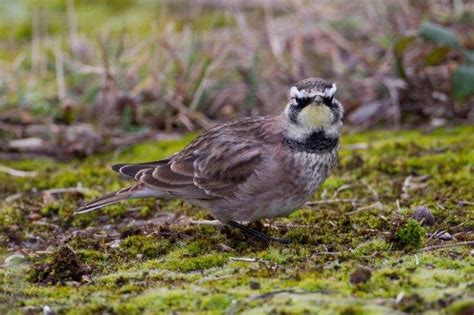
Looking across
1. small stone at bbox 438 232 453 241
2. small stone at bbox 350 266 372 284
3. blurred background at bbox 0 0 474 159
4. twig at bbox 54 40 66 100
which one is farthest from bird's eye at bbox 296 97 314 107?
twig at bbox 54 40 66 100

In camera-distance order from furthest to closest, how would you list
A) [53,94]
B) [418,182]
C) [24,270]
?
1. [53,94]
2. [418,182]
3. [24,270]

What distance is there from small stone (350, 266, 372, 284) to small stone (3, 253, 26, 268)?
2010 millimetres

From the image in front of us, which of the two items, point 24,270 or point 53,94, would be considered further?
point 53,94

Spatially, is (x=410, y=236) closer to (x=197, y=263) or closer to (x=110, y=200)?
(x=197, y=263)

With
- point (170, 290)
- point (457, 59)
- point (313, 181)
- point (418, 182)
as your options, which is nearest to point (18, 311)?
point (170, 290)

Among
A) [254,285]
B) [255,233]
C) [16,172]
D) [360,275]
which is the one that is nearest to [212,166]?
[255,233]

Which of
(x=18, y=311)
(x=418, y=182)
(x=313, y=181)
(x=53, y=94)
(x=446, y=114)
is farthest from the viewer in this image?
(x=53, y=94)

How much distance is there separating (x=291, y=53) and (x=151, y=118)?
2012 mm

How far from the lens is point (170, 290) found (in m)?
4.39

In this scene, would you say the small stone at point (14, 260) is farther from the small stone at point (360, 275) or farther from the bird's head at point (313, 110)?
the small stone at point (360, 275)

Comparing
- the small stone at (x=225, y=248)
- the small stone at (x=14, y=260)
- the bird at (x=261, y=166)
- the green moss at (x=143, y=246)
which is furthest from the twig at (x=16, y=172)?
the small stone at (x=225, y=248)

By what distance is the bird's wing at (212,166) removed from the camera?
561 cm

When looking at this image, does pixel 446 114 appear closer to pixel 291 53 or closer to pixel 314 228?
pixel 291 53

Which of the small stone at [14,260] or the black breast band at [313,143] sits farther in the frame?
the black breast band at [313,143]
